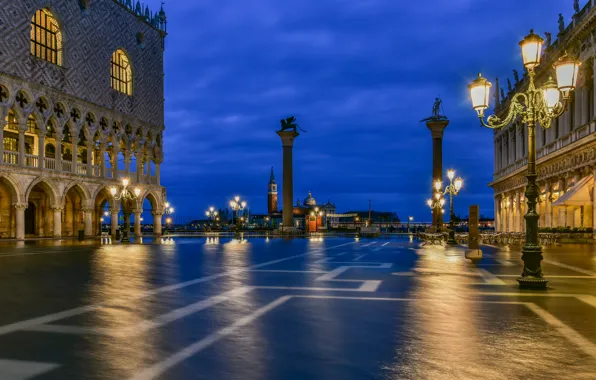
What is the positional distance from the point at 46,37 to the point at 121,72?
10348 millimetres

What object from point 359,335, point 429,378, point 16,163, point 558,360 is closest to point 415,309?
point 359,335

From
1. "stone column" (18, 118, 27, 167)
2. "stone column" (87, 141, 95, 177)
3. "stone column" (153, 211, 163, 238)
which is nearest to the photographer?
"stone column" (18, 118, 27, 167)

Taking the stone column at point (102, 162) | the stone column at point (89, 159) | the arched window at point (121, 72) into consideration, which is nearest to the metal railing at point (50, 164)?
the stone column at point (89, 159)

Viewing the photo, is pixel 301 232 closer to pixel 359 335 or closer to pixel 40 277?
pixel 40 277

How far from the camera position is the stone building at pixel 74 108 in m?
37.8

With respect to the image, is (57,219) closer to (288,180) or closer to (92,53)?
(92,53)

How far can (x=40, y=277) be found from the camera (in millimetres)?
12953

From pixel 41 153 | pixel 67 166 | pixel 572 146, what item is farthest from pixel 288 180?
pixel 572 146

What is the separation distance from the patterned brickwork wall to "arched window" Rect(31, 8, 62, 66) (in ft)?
1.69

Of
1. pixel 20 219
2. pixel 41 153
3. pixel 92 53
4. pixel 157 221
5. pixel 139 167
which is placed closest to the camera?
pixel 20 219

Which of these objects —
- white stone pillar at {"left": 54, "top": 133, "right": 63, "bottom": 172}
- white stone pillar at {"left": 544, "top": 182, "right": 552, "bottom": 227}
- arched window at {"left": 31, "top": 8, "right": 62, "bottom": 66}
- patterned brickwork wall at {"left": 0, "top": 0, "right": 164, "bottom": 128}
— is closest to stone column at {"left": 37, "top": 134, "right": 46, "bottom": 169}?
white stone pillar at {"left": 54, "top": 133, "right": 63, "bottom": 172}

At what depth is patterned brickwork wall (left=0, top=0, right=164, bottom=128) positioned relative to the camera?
37.5 metres

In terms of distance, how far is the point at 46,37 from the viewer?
41.3m

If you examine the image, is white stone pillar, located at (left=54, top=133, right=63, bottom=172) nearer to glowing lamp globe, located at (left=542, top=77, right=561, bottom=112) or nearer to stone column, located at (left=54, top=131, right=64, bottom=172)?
stone column, located at (left=54, top=131, right=64, bottom=172)
